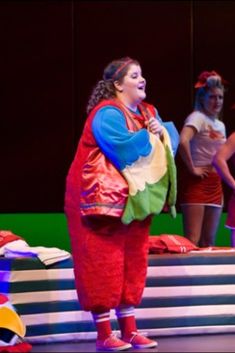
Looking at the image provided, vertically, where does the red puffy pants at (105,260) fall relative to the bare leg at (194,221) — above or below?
above

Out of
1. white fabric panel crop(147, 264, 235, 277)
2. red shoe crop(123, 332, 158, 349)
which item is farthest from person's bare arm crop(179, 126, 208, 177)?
red shoe crop(123, 332, 158, 349)

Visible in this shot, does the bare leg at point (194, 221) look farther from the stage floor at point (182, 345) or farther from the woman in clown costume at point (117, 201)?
the woman in clown costume at point (117, 201)

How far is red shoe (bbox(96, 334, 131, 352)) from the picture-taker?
13.0 feet

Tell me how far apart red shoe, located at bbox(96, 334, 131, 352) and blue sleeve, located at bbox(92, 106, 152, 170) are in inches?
29.8

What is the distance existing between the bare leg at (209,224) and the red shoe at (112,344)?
160cm

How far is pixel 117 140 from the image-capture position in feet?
12.8

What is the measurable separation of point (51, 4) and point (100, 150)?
3264mm

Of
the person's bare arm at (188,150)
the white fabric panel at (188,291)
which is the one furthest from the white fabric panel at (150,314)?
the person's bare arm at (188,150)

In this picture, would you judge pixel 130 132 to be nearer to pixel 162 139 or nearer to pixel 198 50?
pixel 162 139

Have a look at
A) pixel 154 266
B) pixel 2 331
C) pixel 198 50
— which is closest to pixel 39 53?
pixel 198 50

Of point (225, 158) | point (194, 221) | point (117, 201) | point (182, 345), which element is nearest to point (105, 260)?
point (117, 201)

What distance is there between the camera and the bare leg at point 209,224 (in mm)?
5438

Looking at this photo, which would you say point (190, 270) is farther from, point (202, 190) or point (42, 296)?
point (202, 190)

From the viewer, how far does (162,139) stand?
13.5 ft
